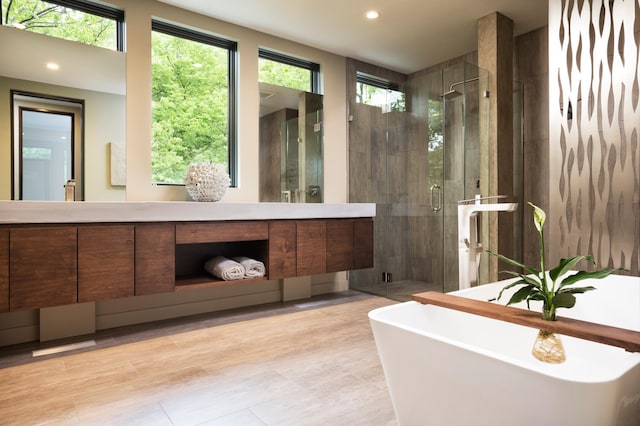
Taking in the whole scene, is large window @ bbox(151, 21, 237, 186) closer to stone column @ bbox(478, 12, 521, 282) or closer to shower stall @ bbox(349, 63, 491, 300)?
shower stall @ bbox(349, 63, 491, 300)

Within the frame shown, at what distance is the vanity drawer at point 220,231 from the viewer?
9.40ft

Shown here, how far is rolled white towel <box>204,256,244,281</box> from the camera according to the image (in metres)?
3.10

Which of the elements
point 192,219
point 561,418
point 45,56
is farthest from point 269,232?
point 561,418

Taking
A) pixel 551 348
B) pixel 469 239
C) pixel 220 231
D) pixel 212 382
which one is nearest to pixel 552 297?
pixel 551 348

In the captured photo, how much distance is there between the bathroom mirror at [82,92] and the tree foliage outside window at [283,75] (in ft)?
4.21

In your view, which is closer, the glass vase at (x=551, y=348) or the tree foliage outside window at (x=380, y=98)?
the glass vase at (x=551, y=348)

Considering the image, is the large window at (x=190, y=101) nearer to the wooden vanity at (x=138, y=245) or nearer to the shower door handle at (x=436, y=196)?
the wooden vanity at (x=138, y=245)

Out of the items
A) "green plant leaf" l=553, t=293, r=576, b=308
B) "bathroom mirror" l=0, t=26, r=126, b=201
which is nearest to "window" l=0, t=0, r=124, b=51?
"bathroom mirror" l=0, t=26, r=126, b=201

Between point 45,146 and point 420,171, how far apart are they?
9.95ft

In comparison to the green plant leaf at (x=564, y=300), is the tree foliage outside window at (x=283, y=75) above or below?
above

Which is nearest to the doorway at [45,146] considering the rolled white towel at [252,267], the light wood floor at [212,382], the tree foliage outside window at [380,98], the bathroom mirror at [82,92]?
the bathroom mirror at [82,92]

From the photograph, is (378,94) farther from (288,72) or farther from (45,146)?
(45,146)

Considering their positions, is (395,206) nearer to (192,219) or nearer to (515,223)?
(515,223)

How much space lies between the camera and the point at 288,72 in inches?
160
